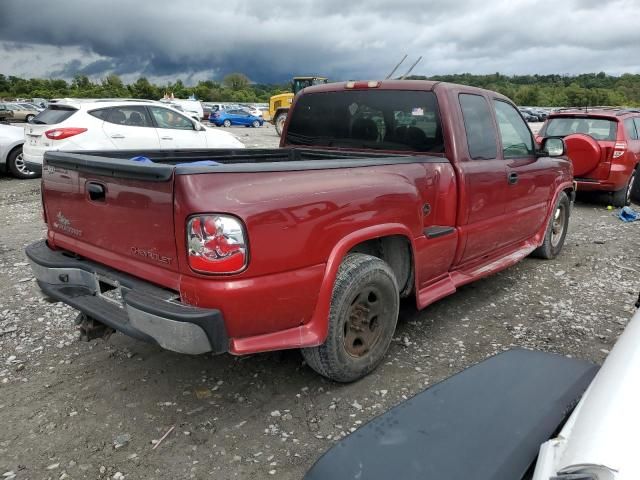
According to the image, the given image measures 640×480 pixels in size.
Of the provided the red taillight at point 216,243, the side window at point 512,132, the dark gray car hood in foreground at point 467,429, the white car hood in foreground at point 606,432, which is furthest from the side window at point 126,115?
the white car hood in foreground at point 606,432

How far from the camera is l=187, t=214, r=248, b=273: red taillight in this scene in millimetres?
2281

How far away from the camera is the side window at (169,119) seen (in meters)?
10.2

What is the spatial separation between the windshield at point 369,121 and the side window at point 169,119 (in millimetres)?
6343

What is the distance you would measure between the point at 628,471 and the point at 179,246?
195 cm

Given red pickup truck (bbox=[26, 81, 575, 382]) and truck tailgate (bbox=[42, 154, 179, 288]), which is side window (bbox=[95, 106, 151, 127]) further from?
truck tailgate (bbox=[42, 154, 179, 288])

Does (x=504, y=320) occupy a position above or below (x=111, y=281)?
below

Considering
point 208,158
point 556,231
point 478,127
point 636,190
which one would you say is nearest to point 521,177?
point 478,127

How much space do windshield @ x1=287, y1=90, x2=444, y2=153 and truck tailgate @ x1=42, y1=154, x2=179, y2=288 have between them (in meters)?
2.19

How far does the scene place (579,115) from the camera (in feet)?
30.2

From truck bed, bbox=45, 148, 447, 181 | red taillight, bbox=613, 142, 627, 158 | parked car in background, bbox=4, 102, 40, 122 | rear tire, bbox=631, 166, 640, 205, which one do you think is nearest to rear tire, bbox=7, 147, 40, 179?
truck bed, bbox=45, 148, 447, 181

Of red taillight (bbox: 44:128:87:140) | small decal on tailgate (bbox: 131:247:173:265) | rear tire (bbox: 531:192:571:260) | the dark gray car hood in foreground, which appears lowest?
rear tire (bbox: 531:192:571:260)

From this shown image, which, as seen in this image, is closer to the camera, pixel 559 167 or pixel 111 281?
pixel 111 281

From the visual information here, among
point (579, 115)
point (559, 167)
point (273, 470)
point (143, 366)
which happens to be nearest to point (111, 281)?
point (143, 366)

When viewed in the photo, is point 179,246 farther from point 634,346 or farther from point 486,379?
point 634,346
